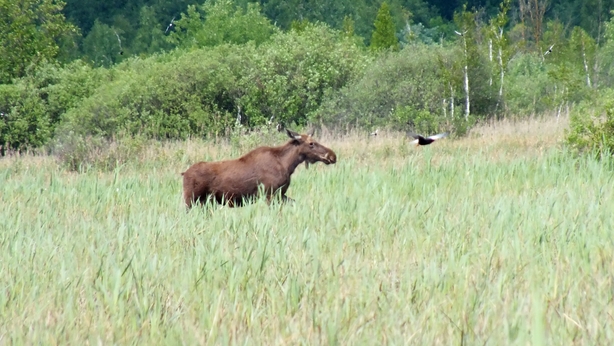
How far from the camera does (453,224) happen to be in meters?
6.98

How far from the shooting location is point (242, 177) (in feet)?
32.4

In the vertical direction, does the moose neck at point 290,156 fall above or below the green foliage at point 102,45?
above

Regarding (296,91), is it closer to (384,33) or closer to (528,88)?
(528,88)

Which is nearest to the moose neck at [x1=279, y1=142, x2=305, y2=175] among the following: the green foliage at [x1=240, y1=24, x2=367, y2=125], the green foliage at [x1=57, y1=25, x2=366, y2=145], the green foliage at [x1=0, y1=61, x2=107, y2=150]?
the green foliage at [x1=57, y1=25, x2=366, y2=145]

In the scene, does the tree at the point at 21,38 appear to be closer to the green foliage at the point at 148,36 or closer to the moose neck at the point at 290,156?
the green foliage at the point at 148,36

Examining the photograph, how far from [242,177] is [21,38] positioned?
28734 millimetres

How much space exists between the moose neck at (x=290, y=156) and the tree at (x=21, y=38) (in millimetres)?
26396

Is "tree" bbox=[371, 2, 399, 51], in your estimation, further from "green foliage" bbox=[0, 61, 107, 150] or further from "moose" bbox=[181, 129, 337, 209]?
"moose" bbox=[181, 129, 337, 209]

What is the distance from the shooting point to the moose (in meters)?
9.86

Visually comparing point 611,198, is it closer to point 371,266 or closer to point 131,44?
point 371,266

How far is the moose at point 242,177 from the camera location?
388 inches

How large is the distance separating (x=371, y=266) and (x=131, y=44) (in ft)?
191

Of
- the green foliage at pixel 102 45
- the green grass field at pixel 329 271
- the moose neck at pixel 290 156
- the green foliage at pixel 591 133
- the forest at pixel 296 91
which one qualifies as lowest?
the green foliage at pixel 102 45

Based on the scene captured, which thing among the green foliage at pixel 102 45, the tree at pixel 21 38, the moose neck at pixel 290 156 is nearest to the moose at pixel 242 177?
the moose neck at pixel 290 156
